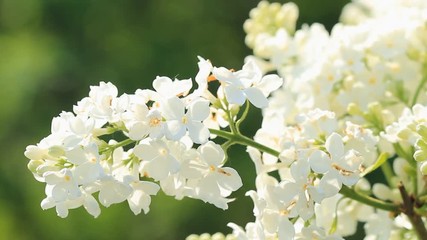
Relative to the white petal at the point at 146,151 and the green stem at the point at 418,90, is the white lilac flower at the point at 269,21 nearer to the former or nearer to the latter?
the green stem at the point at 418,90

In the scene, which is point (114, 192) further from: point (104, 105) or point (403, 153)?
point (403, 153)

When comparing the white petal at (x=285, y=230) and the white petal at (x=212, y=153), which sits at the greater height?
the white petal at (x=212, y=153)

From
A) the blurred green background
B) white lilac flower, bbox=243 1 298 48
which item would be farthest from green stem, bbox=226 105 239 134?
the blurred green background

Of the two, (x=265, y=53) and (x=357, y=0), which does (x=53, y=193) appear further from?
(x=357, y=0)

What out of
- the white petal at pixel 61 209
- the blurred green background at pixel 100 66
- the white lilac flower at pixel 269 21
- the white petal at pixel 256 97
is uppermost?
the blurred green background at pixel 100 66

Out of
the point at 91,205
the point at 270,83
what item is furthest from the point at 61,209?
the point at 270,83

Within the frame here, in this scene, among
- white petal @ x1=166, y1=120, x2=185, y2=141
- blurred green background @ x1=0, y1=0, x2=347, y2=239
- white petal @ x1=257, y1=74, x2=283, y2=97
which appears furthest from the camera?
blurred green background @ x1=0, y1=0, x2=347, y2=239

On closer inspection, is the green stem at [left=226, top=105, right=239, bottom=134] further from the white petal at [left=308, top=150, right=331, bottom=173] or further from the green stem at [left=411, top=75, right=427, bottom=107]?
the green stem at [left=411, top=75, right=427, bottom=107]

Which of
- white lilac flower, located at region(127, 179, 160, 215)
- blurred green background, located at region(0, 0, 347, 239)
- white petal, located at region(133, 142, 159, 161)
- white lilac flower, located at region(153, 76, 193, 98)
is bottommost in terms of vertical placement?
white lilac flower, located at region(127, 179, 160, 215)

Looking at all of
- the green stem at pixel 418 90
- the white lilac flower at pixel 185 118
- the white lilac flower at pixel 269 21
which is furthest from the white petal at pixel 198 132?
the white lilac flower at pixel 269 21

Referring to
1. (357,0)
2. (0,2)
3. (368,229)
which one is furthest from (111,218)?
(368,229)
